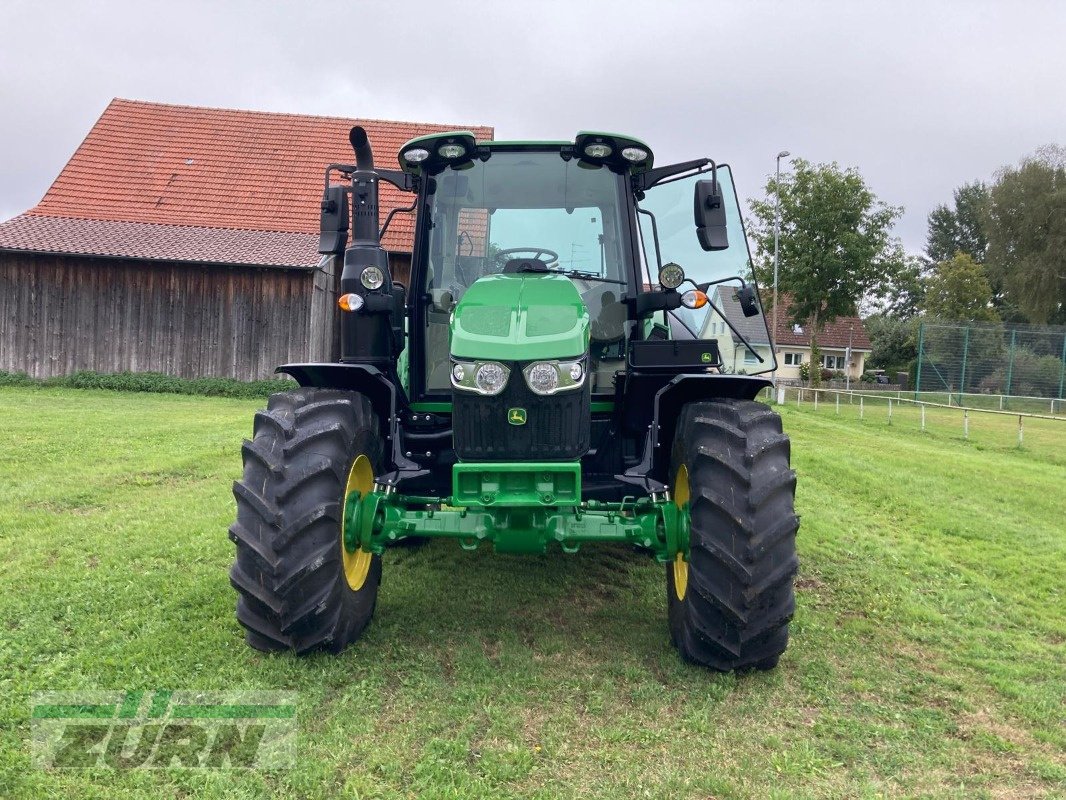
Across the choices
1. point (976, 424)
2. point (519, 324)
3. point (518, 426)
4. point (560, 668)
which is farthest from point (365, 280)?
point (976, 424)

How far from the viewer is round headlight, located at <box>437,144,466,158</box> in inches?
169

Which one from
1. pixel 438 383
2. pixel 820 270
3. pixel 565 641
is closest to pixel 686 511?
pixel 565 641

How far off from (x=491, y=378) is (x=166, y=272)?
54.4 feet

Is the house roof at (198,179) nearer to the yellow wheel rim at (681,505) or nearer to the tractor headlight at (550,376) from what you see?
the yellow wheel rim at (681,505)

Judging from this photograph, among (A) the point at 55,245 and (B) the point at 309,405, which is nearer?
(B) the point at 309,405

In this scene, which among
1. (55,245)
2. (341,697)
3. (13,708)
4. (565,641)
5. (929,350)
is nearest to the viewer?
(13,708)

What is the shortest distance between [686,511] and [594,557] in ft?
6.71

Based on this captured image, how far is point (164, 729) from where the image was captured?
116 inches

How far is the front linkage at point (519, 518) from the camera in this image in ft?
11.5

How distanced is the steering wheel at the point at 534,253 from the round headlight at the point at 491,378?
1172 millimetres

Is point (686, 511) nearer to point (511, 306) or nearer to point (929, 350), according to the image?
point (511, 306)

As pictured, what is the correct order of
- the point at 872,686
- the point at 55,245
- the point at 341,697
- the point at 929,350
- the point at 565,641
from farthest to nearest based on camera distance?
the point at 929,350
the point at 55,245
the point at 565,641
the point at 872,686
the point at 341,697

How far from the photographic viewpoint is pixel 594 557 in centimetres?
558

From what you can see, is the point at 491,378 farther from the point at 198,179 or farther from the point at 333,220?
the point at 198,179
